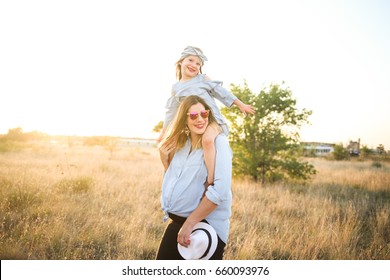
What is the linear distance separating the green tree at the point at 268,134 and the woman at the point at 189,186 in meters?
7.03

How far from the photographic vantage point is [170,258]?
6.66 feet

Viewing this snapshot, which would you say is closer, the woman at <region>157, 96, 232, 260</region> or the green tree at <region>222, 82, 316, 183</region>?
the woman at <region>157, 96, 232, 260</region>

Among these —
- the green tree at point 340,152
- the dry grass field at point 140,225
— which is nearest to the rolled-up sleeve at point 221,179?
the dry grass field at point 140,225

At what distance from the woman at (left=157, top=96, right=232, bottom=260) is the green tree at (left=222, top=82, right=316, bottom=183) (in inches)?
277

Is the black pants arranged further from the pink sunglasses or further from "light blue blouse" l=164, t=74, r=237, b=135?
"light blue blouse" l=164, t=74, r=237, b=135

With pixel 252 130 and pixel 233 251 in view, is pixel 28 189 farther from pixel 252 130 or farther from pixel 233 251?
pixel 252 130

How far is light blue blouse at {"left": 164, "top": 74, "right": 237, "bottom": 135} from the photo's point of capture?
267 cm

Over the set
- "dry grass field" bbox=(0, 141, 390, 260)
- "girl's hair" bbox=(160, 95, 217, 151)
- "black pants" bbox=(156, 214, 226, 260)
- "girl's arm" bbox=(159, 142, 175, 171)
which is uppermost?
"girl's hair" bbox=(160, 95, 217, 151)

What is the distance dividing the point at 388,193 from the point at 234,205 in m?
5.17

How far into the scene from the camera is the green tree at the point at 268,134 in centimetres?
886

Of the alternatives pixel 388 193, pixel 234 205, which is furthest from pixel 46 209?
pixel 388 193

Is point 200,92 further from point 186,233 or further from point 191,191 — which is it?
point 186,233

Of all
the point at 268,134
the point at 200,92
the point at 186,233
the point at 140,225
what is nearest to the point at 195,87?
the point at 200,92

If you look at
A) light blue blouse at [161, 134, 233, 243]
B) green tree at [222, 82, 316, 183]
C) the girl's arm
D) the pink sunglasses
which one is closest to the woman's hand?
light blue blouse at [161, 134, 233, 243]
